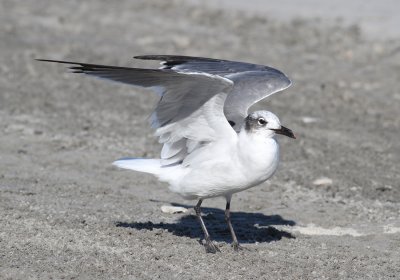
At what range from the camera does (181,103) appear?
6820 mm

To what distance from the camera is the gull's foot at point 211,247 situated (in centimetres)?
685

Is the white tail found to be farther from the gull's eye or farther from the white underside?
the gull's eye

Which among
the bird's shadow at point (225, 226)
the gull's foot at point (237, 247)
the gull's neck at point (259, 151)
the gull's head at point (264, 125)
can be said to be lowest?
the bird's shadow at point (225, 226)

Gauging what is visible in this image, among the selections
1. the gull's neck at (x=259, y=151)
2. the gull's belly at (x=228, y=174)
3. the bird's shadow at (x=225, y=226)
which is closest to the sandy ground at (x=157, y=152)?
the bird's shadow at (x=225, y=226)

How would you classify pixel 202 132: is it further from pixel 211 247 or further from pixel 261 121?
pixel 211 247

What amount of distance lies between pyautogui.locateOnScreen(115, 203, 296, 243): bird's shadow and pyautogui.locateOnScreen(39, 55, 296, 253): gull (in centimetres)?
32

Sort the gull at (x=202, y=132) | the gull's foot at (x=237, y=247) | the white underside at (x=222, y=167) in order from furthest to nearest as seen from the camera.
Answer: the gull's foot at (x=237, y=247) → the white underside at (x=222, y=167) → the gull at (x=202, y=132)

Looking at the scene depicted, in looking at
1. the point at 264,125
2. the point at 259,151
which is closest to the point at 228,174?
the point at 259,151

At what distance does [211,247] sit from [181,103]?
1.13 metres

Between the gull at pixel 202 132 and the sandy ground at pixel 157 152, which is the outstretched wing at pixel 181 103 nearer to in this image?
the gull at pixel 202 132

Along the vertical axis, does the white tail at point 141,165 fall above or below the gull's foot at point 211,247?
above

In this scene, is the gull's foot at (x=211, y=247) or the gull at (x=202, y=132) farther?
the gull's foot at (x=211, y=247)

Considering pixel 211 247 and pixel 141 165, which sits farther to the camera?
pixel 141 165

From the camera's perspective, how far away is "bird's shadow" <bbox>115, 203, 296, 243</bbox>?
7.44m
